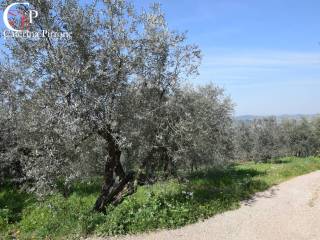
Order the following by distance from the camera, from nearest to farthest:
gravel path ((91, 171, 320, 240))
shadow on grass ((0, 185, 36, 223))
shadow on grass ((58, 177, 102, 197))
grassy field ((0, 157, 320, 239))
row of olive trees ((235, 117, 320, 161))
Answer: gravel path ((91, 171, 320, 240))
grassy field ((0, 157, 320, 239))
shadow on grass ((0, 185, 36, 223))
shadow on grass ((58, 177, 102, 197))
row of olive trees ((235, 117, 320, 161))

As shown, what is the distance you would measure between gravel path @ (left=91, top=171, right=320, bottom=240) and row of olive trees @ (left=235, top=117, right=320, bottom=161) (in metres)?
35.8

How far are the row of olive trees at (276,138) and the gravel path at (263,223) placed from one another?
1408 inches

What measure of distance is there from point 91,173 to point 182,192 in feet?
12.1

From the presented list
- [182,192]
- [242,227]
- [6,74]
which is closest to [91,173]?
[182,192]

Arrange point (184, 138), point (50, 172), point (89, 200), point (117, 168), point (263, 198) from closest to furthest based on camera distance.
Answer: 1. point (50, 172)
2. point (184, 138)
3. point (117, 168)
4. point (263, 198)
5. point (89, 200)

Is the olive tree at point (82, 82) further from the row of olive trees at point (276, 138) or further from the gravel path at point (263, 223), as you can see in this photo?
the row of olive trees at point (276, 138)

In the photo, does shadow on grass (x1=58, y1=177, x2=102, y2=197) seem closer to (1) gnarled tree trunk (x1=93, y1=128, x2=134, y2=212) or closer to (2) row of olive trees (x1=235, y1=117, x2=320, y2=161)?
(1) gnarled tree trunk (x1=93, y1=128, x2=134, y2=212)

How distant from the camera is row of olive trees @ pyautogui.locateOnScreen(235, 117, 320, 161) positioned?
5859 cm

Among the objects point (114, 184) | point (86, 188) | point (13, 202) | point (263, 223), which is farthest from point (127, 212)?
point (13, 202)

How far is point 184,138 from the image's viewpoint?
14750 mm

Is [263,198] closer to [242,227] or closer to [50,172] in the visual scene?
[242,227]

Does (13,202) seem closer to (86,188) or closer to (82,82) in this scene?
(86,188)

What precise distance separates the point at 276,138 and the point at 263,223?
49009 millimetres

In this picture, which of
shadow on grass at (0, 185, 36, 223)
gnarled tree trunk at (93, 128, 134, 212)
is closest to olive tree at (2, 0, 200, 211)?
gnarled tree trunk at (93, 128, 134, 212)
